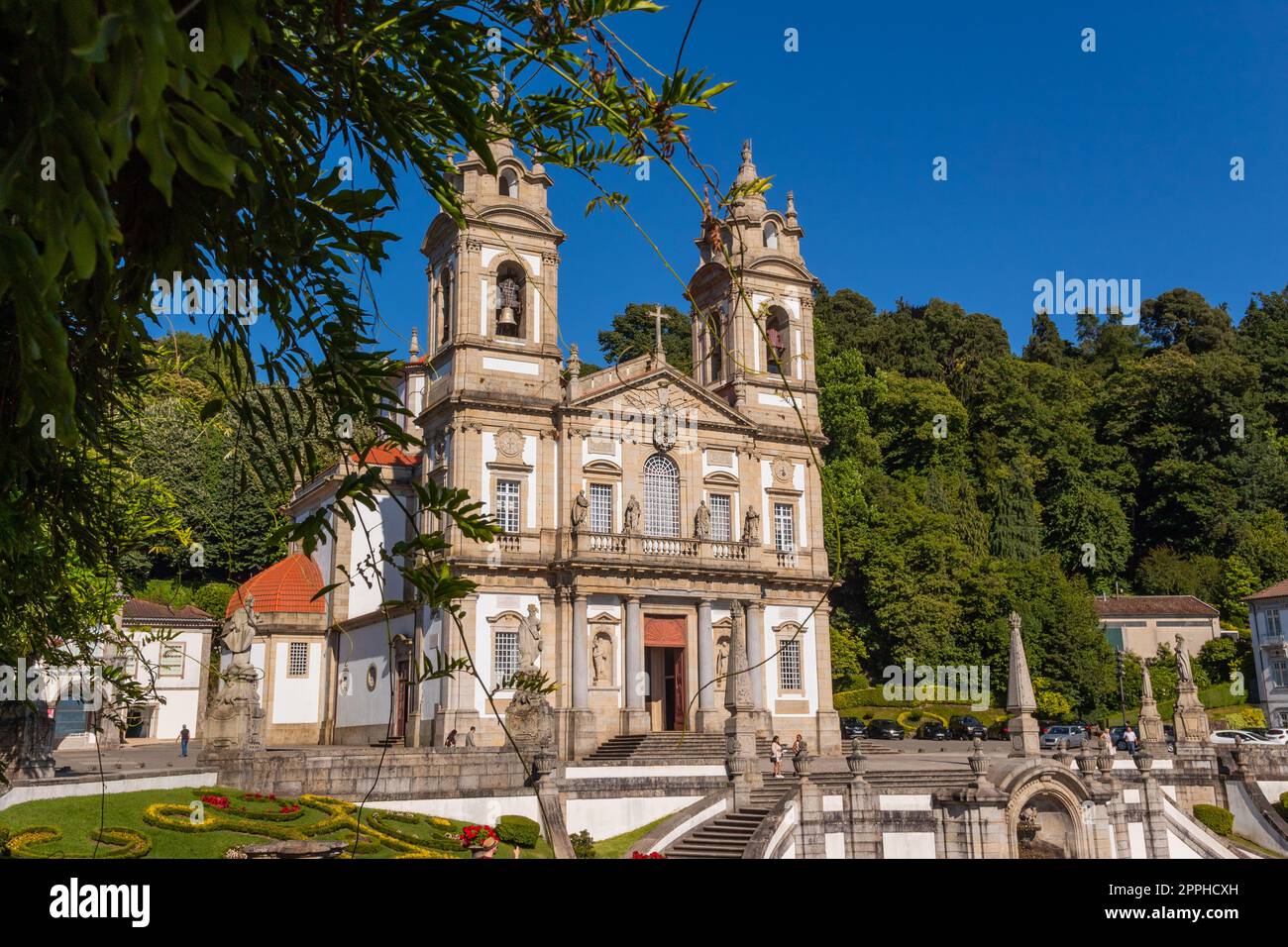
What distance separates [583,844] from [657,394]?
16714 mm

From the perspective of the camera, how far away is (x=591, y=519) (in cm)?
3438

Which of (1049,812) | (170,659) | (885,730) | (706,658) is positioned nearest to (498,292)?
(706,658)

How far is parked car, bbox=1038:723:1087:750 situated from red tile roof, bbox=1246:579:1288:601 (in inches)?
523

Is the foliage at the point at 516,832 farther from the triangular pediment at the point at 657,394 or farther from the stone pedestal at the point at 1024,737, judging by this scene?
the triangular pediment at the point at 657,394

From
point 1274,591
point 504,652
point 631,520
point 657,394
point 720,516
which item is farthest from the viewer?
point 1274,591

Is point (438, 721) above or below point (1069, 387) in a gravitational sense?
below

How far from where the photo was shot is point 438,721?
30.9 m

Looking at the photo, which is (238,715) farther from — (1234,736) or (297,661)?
(1234,736)

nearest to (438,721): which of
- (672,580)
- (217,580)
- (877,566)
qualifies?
(672,580)

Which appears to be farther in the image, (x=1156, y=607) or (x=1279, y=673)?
(x=1156, y=607)

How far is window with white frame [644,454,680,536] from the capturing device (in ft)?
116

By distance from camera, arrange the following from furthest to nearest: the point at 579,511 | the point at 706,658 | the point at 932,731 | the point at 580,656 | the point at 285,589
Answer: the point at 932,731 < the point at 285,589 < the point at 706,658 < the point at 579,511 < the point at 580,656
